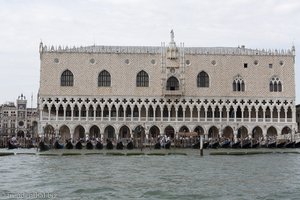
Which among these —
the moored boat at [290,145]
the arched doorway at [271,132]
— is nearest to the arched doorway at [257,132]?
the arched doorway at [271,132]

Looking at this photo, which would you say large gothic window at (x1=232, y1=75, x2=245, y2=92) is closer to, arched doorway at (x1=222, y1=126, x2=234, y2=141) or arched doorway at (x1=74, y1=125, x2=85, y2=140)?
arched doorway at (x1=222, y1=126, x2=234, y2=141)

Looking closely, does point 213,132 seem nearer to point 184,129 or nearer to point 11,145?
point 184,129

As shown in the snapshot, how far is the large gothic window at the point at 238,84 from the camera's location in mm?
44781

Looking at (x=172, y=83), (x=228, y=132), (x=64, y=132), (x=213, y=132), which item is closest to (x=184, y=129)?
(x=213, y=132)

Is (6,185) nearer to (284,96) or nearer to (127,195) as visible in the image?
(127,195)

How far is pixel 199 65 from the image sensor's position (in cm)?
4481

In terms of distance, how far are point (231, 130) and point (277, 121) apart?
359 centimetres

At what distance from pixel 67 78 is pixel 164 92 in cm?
751

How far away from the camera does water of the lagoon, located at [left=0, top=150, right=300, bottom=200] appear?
14.5 meters

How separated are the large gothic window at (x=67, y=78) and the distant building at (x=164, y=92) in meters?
0.08

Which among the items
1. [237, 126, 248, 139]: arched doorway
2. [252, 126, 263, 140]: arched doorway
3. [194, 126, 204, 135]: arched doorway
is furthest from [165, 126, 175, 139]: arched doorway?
Answer: [252, 126, 263, 140]: arched doorway

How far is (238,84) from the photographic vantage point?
44.9 meters

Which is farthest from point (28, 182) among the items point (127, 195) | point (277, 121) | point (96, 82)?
point (277, 121)

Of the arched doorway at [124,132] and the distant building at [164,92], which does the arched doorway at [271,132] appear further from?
the arched doorway at [124,132]
